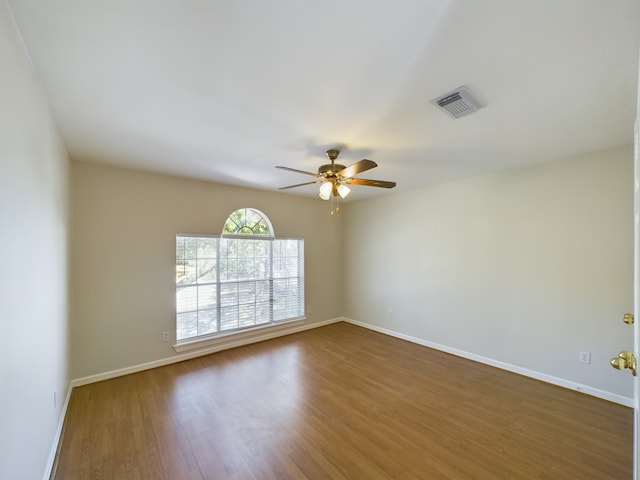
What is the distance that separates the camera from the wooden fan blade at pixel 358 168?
2.23 meters

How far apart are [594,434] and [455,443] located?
4.03ft

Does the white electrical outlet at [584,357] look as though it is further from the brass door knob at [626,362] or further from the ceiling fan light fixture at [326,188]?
the ceiling fan light fixture at [326,188]

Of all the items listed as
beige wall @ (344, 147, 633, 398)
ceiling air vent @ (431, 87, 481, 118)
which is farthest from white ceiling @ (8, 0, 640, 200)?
beige wall @ (344, 147, 633, 398)

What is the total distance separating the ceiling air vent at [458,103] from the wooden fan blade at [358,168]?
608mm

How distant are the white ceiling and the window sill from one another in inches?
103

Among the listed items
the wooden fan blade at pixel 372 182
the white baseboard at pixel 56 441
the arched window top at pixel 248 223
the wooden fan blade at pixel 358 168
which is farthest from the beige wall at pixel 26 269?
Answer: the wooden fan blade at pixel 372 182

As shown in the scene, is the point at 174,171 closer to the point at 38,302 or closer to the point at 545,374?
the point at 38,302

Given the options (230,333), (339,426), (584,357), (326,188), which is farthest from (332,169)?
(584,357)

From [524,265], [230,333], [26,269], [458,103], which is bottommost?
[230,333]

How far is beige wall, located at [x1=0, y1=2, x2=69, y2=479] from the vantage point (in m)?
1.17

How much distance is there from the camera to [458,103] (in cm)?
186

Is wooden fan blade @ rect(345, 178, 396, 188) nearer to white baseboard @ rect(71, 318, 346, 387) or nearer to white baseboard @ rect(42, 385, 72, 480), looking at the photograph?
white baseboard @ rect(71, 318, 346, 387)

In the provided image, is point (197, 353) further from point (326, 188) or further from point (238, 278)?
point (326, 188)

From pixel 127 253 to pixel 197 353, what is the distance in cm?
168
